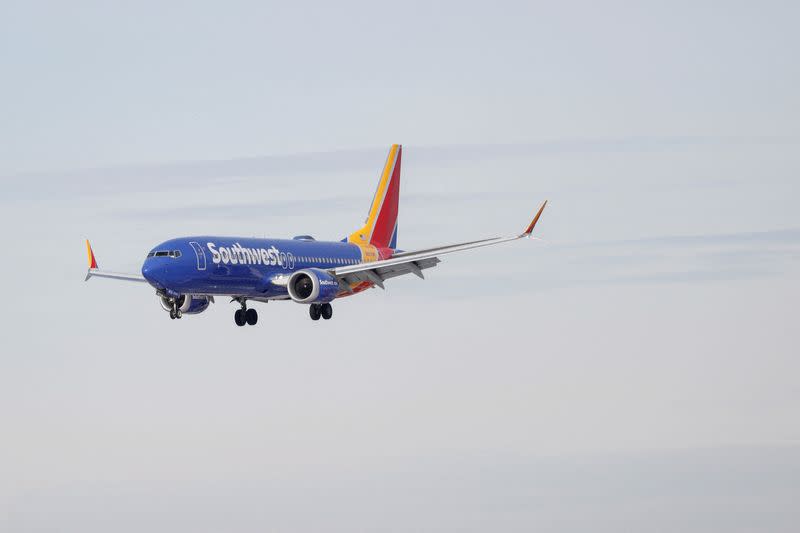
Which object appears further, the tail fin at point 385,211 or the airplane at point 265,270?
the tail fin at point 385,211

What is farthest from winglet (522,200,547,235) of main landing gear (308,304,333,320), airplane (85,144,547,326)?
main landing gear (308,304,333,320)

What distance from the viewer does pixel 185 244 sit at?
343 feet

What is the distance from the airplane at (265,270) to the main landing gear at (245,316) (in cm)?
6

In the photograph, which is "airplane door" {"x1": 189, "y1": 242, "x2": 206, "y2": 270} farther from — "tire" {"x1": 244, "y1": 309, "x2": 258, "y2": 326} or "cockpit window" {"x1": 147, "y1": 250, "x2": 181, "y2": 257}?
"tire" {"x1": 244, "y1": 309, "x2": 258, "y2": 326}

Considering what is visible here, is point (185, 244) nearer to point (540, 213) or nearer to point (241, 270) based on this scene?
point (241, 270)

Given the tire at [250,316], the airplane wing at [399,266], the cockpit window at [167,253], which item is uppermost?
the airplane wing at [399,266]

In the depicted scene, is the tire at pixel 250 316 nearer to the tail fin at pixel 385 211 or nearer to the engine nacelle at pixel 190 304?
the engine nacelle at pixel 190 304

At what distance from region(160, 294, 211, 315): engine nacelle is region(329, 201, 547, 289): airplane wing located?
342 inches

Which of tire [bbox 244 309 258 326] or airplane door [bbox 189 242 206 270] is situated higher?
tire [bbox 244 309 258 326]

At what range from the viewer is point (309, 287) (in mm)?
111500

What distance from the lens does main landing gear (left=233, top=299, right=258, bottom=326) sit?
11412cm

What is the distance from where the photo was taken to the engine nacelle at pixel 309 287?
111000 millimetres

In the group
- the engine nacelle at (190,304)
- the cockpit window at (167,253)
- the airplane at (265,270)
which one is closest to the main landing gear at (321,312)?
the airplane at (265,270)

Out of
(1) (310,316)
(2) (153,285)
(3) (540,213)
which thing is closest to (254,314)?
(1) (310,316)
